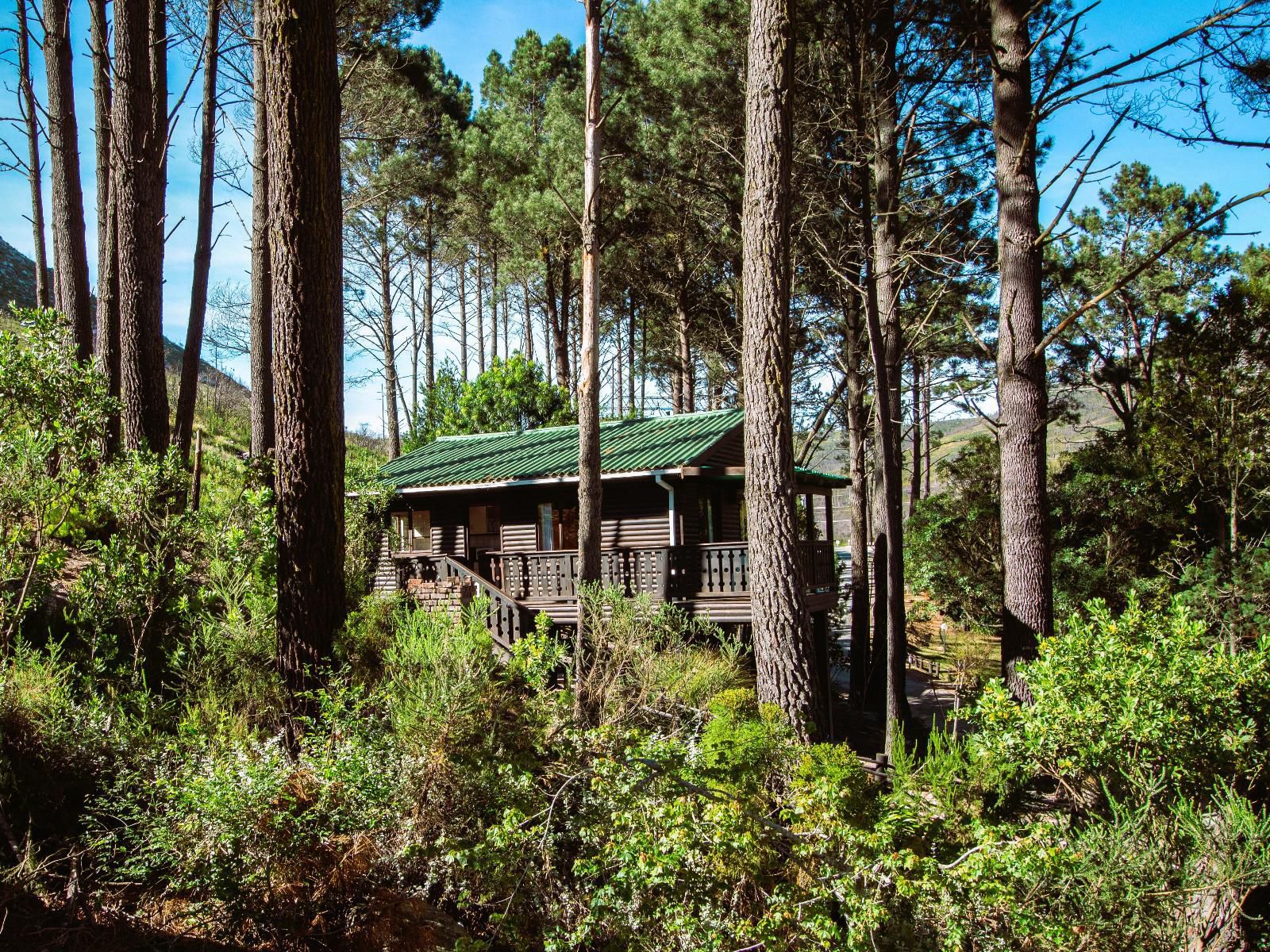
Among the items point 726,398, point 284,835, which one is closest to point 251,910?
point 284,835

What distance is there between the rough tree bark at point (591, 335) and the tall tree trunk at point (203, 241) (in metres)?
5.96

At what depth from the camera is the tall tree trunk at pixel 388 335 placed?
25.9 metres

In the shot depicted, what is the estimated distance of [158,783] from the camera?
14.6 ft

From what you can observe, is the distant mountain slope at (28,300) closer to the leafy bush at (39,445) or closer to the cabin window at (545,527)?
the cabin window at (545,527)

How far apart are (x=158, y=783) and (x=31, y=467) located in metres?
3.24

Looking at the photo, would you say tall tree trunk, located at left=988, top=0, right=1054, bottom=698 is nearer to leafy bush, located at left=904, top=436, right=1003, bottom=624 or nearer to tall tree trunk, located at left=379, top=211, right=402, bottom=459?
leafy bush, located at left=904, top=436, right=1003, bottom=624

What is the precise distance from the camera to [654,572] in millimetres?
12688

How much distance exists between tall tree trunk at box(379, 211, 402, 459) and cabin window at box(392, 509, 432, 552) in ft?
21.6

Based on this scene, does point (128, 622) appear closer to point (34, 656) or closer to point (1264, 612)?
point (34, 656)

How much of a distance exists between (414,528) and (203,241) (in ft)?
29.3

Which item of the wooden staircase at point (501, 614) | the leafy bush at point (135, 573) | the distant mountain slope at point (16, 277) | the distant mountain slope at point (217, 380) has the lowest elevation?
the wooden staircase at point (501, 614)

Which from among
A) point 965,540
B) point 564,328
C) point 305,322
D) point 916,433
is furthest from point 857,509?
point 564,328

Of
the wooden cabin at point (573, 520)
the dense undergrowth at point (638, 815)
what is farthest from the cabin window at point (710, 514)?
the dense undergrowth at point (638, 815)

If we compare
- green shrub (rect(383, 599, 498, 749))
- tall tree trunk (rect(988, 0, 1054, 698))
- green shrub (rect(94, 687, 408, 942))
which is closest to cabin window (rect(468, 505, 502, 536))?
green shrub (rect(383, 599, 498, 749))
